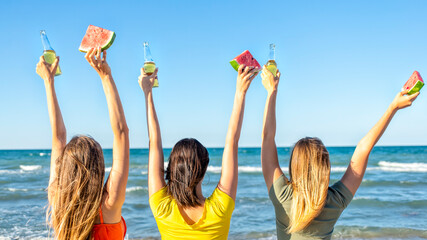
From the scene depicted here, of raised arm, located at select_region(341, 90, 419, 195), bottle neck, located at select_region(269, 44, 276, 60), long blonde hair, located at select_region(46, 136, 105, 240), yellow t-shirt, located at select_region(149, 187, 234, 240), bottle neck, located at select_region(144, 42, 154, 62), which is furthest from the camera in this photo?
bottle neck, located at select_region(269, 44, 276, 60)

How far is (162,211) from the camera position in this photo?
2658 millimetres

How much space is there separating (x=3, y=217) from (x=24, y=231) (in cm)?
196

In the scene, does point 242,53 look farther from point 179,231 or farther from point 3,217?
point 3,217

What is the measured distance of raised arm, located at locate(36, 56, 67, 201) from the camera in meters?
2.86

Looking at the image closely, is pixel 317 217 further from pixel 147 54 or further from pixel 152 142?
pixel 147 54

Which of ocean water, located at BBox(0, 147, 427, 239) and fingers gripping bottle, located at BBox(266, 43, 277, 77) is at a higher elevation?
fingers gripping bottle, located at BBox(266, 43, 277, 77)

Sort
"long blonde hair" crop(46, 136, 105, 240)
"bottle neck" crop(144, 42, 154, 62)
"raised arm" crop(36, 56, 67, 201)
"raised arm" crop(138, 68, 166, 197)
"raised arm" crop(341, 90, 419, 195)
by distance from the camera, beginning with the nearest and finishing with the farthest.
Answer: "long blonde hair" crop(46, 136, 105, 240) → "raised arm" crop(138, 68, 166, 197) → "raised arm" crop(36, 56, 67, 201) → "raised arm" crop(341, 90, 419, 195) → "bottle neck" crop(144, 42, 154, 62)

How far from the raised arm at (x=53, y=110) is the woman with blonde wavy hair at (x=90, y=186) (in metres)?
0.21

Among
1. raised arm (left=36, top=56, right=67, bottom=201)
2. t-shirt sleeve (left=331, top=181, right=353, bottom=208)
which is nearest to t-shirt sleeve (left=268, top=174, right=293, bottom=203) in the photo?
t-shirt sleeve (left=331, top=181, right=353, bottom=208)

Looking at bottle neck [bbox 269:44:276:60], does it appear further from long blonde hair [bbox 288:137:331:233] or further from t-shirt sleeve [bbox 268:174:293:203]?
t-shirt sleeve [bbox 268:174:293:203]

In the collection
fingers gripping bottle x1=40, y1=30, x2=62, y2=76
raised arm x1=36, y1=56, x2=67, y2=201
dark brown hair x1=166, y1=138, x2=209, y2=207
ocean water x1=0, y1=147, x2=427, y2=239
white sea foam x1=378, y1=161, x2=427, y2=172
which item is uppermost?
fingers gripping bottle x1=40, y1=30, x2=62, y2=76

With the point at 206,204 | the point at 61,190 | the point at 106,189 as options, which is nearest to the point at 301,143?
the point at 206,204

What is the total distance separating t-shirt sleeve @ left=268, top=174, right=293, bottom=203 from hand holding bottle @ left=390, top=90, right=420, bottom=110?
1045 mm

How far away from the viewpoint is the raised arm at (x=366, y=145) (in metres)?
2.97
